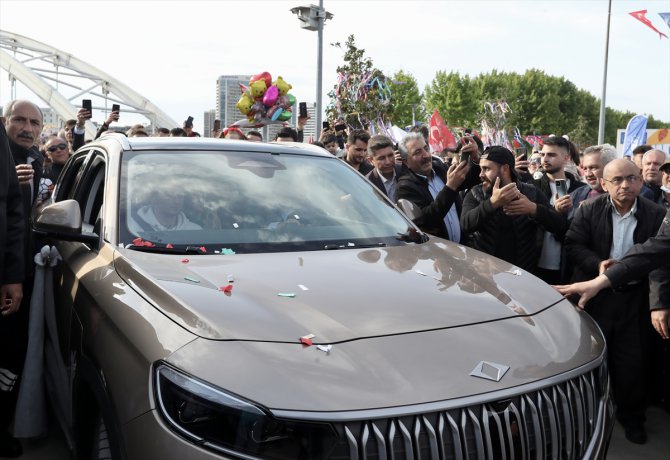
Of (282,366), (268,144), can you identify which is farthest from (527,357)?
(268,144)

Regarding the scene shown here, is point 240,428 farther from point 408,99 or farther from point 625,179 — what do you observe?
point 408,99

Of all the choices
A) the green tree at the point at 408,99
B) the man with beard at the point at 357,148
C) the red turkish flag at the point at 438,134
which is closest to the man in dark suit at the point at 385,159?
the man with beard at the point at 357,148

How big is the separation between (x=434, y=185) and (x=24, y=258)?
3.44m

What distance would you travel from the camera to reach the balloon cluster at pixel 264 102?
16016 mm

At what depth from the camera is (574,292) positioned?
12.4 feet

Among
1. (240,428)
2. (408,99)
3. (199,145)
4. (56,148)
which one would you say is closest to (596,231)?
(199,145)

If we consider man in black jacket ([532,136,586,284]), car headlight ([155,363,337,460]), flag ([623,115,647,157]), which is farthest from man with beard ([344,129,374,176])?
car headlight ([155,363,337,460])

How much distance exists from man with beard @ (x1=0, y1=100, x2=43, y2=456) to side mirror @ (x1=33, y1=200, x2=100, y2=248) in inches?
34.6

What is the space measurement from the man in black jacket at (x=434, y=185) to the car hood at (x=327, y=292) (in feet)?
6.10

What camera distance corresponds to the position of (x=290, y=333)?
6.67 ft

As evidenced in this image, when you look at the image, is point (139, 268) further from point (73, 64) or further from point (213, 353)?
point (73, 64)

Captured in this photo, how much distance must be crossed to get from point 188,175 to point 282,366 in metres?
1.58

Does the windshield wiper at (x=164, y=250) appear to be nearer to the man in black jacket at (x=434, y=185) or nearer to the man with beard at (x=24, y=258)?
the man with beard at (x=24, y=258)

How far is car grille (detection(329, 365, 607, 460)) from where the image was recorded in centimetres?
175
